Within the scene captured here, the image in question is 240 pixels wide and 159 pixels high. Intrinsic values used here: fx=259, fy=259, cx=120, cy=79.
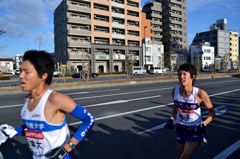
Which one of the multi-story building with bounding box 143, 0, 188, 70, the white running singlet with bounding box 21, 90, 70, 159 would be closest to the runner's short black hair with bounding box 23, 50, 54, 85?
the white running singlet with bounding box 21, 90, 70, 159

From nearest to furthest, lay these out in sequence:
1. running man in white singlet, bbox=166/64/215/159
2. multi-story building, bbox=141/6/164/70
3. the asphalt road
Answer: running man in white singlet, bbox=166/64/215/159, the asphalt road, multi-story building, bbox=141/6/164/70

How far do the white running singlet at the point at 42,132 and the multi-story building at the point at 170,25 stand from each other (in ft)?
265

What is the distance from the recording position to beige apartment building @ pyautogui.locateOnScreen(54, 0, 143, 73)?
57.5m

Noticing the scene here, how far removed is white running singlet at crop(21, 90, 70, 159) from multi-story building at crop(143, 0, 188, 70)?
8073 cm

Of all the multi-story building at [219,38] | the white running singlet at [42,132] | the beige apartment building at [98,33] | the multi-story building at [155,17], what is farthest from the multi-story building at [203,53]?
the white running singlet at [42,132]

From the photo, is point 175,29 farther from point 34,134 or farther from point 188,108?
point 34,134

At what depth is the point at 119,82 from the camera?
26.7m

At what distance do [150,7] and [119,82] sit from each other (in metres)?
61.0

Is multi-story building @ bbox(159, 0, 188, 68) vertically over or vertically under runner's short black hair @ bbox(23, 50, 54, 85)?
over

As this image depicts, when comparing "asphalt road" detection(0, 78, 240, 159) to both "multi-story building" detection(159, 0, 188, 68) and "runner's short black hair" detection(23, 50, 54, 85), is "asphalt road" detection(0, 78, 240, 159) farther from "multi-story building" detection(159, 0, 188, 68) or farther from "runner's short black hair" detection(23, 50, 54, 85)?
"multi-story building" detection(159, 0, 188, 68)

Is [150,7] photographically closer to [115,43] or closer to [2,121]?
[115,43]

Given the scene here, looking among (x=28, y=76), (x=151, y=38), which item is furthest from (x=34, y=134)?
(x=151, y=38)

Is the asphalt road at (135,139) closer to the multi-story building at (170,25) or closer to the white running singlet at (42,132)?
the white running singlet at (42,132)

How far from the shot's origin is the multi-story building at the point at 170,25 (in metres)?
82.7
